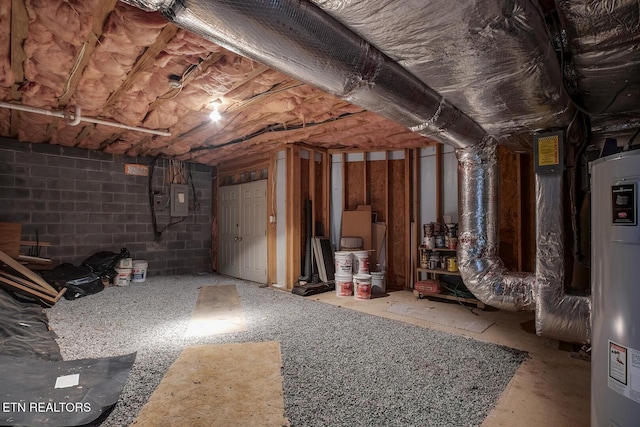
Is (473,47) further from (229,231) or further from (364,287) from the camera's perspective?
(229,231)

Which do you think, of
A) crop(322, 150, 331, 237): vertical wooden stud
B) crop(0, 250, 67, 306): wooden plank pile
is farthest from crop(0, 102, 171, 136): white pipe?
crop(322, 150, 331, 237): vertical wooden stud

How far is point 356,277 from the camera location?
4.29 m

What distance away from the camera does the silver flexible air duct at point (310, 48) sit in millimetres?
1240

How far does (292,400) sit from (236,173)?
479 centimetres

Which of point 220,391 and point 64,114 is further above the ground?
point 64,114

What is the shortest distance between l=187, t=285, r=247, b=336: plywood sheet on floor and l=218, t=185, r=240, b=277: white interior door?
1.23 m

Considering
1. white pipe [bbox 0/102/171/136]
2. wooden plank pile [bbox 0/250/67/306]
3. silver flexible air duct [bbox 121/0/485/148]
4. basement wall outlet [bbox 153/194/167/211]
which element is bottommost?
wooden plank pile [bbox 0/250/67/306]

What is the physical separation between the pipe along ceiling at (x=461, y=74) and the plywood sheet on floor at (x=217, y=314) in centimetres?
233

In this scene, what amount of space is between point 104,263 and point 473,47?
18.5 feet

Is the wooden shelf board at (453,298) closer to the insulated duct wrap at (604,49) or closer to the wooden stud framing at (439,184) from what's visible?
the wooden stud framing at (439,184)

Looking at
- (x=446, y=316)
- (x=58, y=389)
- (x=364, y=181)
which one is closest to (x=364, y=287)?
(x=446, y=316)

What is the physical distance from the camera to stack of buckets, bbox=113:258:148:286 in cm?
505

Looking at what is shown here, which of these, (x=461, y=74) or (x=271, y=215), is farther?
(x=271, y=215)

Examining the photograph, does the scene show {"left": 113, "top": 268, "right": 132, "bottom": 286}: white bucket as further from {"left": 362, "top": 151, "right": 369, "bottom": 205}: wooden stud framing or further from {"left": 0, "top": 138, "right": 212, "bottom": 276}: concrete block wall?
{"left": 362, "top": 151, "right": 369, "bottom": 205}: wooden stud framing
